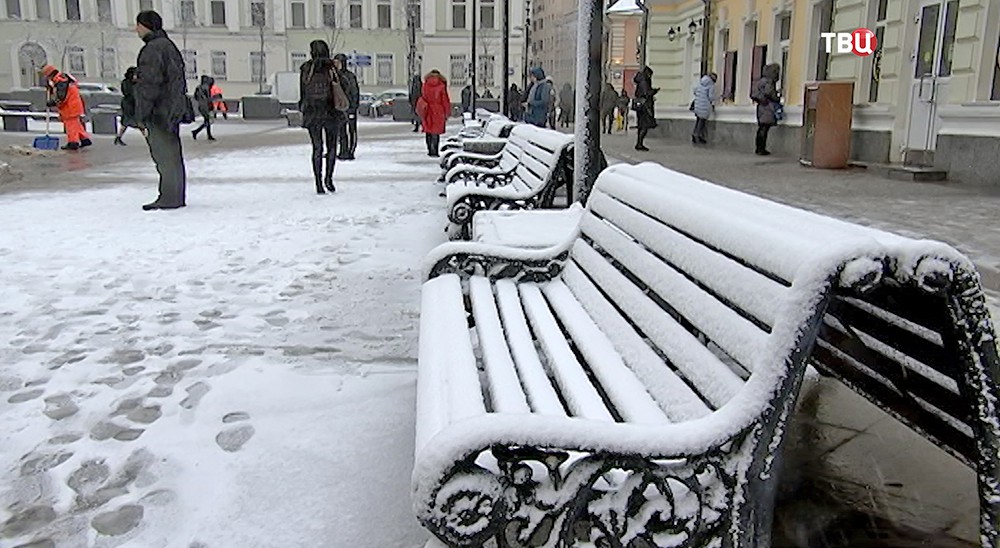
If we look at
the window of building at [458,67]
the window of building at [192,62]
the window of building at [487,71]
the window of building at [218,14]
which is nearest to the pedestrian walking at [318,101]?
the window of building at [487,71]

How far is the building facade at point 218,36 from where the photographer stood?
61.2m

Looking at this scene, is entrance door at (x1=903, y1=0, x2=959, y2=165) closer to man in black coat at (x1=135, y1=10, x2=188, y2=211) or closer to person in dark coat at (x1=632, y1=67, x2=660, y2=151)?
person in dark coat at (x1=632, y1=67, x2=660, y2=151)

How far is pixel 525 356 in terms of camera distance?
267 cm

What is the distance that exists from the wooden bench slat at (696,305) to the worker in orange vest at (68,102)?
58.4ft

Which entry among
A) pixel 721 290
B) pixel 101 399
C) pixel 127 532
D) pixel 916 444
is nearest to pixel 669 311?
pixel 721 290

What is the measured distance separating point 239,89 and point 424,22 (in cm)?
1467

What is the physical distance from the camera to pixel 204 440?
3.13 metres

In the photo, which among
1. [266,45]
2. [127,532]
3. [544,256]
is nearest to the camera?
[127,532]

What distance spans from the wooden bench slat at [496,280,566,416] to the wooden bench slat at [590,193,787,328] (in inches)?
19.3

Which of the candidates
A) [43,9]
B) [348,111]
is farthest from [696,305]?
[43,9]

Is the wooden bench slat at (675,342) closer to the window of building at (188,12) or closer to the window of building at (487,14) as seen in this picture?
the window of building at (487,14)

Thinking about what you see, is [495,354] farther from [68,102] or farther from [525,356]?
[68,102]

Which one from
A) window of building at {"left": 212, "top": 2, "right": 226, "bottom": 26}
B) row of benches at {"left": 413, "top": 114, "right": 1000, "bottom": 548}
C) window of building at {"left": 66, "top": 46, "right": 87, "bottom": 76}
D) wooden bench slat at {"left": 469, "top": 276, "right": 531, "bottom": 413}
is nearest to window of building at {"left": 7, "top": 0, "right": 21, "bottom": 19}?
window of building at {"left": 66, "top": 46, "right": 87, "bottom": 76}

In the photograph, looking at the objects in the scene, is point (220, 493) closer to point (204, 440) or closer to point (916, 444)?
point (204, 440)
